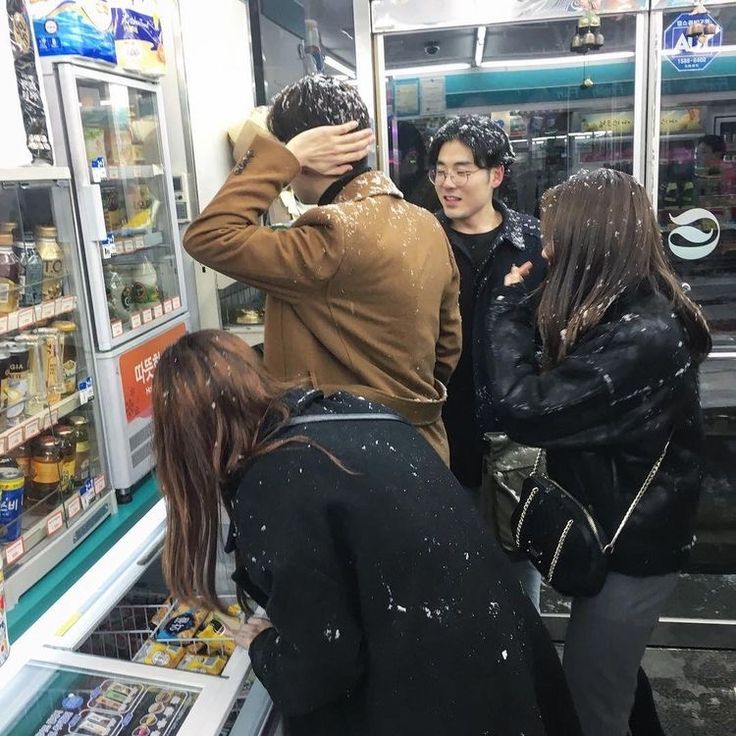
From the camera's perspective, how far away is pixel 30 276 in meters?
2.70

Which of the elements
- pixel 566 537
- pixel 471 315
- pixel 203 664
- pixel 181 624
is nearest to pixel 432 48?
pixel 471 315

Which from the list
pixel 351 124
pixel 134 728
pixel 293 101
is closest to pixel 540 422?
pixel 351 124

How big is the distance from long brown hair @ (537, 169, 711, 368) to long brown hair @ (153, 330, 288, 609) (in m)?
0.73

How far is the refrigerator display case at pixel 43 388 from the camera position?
2.52 meters

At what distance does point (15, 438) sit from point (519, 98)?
2.95m

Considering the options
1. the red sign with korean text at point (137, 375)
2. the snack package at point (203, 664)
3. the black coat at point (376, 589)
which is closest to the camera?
the black coat at point (376, 589)

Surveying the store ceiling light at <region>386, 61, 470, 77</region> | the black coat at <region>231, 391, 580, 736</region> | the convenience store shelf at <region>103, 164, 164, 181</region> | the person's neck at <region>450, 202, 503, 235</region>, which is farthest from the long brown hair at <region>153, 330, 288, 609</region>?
the store ceiling light at <region>386, 61, 470, 77</region>

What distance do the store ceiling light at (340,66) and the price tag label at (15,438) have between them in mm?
3021

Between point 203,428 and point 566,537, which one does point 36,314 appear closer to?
point 203,428

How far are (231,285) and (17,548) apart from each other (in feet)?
7.52

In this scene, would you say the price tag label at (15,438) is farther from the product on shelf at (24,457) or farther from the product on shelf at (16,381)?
the product on shelf at (24,457)

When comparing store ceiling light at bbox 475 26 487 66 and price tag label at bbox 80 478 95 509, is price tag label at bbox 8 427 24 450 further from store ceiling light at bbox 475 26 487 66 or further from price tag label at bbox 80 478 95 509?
store ceiling light at bbox 475 26 487 66

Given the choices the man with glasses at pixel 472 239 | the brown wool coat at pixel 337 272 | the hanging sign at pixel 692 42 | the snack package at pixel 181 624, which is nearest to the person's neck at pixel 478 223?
the man with glasses at pixel 472 239

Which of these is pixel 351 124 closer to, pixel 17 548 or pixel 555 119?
pixel 17 548
